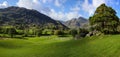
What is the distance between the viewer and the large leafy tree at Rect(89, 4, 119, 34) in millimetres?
71062

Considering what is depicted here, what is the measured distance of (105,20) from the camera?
235ft

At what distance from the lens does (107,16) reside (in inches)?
2803

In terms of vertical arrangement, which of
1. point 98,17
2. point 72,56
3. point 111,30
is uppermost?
point 98,17

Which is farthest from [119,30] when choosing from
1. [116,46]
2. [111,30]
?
[116,46]

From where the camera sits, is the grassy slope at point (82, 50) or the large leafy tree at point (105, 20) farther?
the large leafy tree at point (105, 20)

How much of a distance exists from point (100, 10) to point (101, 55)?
41493mm

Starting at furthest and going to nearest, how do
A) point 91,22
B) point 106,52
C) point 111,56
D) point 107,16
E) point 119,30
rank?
point 119,30 < point 91,22 < point 107,16 < point 106,52 < point 111,56

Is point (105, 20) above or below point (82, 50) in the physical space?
above

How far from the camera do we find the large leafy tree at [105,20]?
71.1m

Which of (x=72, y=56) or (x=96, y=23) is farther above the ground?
(x=96, y=23)

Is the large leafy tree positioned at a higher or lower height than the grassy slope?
higher

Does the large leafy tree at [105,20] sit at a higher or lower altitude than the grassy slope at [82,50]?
higher

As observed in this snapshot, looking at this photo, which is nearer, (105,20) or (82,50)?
(82,50)

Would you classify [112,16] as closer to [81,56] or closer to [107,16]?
[107,16]
